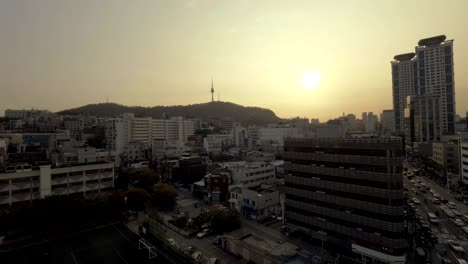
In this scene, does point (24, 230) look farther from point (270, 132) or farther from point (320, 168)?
point (270, 132)

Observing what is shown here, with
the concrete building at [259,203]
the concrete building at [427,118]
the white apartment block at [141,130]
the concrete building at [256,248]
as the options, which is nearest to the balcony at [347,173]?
the concrete building at [259,203]

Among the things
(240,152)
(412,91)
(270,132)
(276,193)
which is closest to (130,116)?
(240,152)

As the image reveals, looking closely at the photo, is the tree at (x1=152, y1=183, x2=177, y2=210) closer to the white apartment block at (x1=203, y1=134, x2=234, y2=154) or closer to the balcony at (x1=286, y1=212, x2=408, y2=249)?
the balcony at (x1=286, y1=212, x2=408, y2=249)

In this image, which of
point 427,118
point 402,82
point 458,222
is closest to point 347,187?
point 458,222

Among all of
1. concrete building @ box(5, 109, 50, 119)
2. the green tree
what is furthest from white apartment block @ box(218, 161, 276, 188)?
concrete building @ box(5, 109, 50, 119)

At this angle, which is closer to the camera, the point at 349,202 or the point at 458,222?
the point at 349,202

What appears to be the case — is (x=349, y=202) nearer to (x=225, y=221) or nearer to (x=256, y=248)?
(x=256, y=248)
